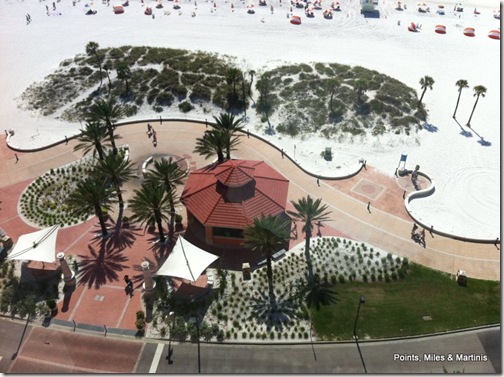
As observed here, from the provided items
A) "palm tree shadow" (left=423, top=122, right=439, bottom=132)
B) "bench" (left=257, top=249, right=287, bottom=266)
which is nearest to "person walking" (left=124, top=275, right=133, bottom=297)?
"bench" (left=257, top=249, right=287, bottom=266)

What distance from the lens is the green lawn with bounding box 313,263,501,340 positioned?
3762cm

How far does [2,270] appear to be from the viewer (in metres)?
43.0

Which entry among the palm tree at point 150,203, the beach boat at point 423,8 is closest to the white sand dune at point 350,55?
the beach boat at point 423,8

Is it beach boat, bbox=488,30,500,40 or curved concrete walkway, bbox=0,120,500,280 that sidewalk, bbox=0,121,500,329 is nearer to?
curved concrete walkway, bbox=0,120,500,280

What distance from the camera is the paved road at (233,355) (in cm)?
3484

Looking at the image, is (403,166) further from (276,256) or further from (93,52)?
(93,52)

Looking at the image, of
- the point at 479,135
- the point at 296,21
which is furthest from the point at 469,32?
the point at 479,135

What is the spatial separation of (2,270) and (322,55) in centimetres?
6680

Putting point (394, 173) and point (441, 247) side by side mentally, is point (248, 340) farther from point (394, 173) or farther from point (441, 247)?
point (394, 173)

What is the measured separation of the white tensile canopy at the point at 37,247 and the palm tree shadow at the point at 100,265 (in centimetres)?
350

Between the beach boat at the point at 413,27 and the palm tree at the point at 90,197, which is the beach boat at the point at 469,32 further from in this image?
the palm tree at the point at 90,197

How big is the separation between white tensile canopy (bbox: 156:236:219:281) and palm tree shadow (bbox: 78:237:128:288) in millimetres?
5540

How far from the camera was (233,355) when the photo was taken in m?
35.9

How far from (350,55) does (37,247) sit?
67522mm
